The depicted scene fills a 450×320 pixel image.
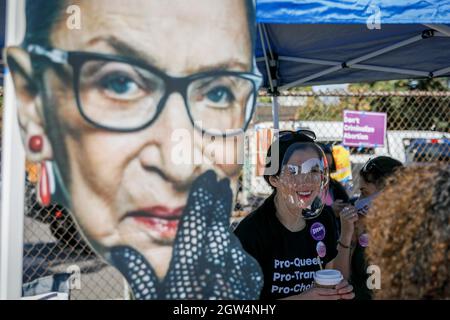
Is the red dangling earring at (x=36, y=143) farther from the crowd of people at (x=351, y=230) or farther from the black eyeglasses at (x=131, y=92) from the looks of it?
the crowd of people at (x=351, y=230)

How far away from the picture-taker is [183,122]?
131 cm

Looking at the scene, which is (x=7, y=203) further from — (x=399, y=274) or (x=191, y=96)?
(x=399, y=274)

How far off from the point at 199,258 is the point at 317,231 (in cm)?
95

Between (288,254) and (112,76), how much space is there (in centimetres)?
114

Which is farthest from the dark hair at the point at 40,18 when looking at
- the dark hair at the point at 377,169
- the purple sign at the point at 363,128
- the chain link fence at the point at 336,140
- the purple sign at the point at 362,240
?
the purple sign at the point at 363,128

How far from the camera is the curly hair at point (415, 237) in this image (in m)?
1.05

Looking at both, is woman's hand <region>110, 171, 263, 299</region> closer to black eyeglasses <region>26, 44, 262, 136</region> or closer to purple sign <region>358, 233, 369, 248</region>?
black eyeglasses <region>26, 44, 262, 136</region>

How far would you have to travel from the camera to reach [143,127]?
1291mm

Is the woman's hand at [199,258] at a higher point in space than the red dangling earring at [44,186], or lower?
lower

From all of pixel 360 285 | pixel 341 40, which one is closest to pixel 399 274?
pixel 360 285

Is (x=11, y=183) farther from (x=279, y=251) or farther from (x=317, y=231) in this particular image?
(x=317, y=231)

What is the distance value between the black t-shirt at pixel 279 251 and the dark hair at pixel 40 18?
1.12 metres

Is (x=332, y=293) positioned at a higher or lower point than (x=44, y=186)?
lower

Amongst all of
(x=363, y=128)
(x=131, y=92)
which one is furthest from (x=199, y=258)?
(x=363, y=128)
